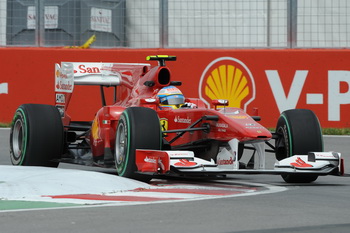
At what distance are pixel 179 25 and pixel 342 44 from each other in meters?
3.01

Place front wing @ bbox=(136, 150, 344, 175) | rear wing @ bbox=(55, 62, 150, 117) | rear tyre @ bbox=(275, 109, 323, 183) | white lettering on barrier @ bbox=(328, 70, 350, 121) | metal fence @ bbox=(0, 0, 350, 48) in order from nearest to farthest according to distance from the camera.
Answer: front wing @ bbox=(136, 150, 344, 175) < rear tyre @ bbox=(275, 109, 323, 183) < rear wing @ bbox=(55, 62, 150, 117) < white lettering on barrier @ bbox=(328, 70, 350, 121) < metal fence @ bbox=(0, 0, 350, 48)

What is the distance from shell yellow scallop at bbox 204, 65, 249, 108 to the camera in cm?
1592

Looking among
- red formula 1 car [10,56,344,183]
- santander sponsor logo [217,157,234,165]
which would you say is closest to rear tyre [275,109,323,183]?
red formula 1 car [10,56,344,183]

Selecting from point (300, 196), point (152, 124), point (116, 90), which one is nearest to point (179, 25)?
point (116, 90)

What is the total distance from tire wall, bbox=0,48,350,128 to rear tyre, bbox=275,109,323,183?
17.7 feet

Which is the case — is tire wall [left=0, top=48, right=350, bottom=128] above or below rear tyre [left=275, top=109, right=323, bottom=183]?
above

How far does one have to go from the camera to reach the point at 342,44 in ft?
53.6

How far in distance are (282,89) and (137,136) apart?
694 centimetres

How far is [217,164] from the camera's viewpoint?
968cm

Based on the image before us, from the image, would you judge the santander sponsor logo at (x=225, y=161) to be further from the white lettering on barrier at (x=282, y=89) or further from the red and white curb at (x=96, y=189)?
the white lettering on barrier at (x=282, y=89)

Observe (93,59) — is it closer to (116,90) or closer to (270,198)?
(116,90)

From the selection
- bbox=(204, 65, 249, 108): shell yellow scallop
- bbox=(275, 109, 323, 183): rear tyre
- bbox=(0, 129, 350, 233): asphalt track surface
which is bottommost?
bbox=(0, 129, 350, 233): asphalt track surface

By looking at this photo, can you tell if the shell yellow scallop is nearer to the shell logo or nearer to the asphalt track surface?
the shell logo

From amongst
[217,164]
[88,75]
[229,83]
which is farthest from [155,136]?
[229,83]
